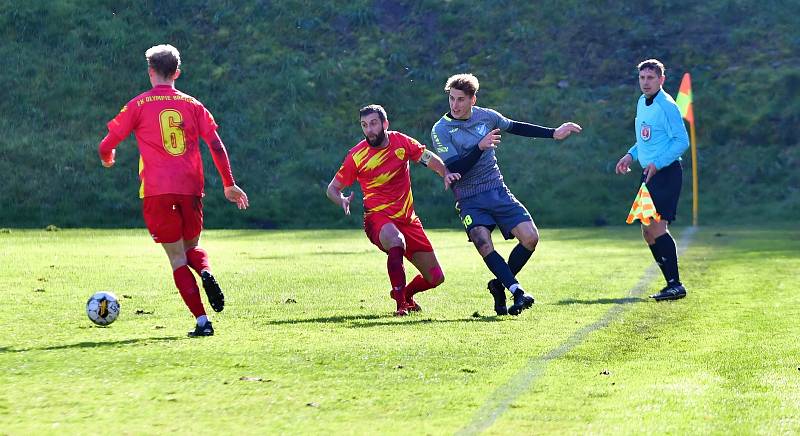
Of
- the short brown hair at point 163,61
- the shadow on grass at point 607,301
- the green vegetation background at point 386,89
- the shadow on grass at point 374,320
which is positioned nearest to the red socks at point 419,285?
the shadow on grass at point 374,320

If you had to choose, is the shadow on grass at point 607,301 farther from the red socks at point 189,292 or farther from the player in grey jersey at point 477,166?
the red socks at point 189,292

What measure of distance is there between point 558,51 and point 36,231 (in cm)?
1599

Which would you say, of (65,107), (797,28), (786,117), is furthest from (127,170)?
(797,28)

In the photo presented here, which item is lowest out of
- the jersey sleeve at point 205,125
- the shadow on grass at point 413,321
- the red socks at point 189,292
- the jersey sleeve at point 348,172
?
the shadow on grass at point 413,321

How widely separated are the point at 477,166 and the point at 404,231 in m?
0.75

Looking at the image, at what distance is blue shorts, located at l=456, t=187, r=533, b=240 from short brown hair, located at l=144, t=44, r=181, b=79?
2827mm

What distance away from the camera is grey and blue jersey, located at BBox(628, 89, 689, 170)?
38.3 ft

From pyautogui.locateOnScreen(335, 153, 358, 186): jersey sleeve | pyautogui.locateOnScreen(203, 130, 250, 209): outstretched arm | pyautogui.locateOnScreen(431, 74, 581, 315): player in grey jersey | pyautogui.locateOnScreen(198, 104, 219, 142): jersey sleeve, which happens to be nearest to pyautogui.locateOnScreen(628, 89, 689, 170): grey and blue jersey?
pyautogui.locateOnScreen(431, 74, 581, 315): player in grey jersey

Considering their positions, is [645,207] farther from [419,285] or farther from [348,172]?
[348,172]

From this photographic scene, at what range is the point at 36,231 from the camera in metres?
22.7

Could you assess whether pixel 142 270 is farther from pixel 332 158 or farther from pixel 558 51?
pixel 558 51

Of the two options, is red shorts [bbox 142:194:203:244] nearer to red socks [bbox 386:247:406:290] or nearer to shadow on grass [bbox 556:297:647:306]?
red socks [bbox 386:247:406:290]

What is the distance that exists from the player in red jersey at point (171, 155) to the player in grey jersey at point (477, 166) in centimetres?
219

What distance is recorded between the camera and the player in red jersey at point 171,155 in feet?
28.4
